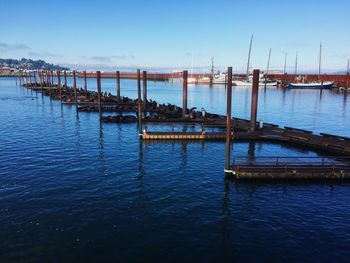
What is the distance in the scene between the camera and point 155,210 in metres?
22.8

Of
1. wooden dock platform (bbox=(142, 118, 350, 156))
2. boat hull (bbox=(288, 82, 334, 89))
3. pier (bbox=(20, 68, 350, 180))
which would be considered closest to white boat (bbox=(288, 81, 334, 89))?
boat hull (bbox=(288, 82, 334, 89))

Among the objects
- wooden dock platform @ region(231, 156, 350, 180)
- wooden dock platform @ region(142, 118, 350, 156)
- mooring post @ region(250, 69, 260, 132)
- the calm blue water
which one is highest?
mooring post @ region(250, 69, 260, 132)

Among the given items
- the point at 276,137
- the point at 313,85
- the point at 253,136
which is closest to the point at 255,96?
the point at 253,136

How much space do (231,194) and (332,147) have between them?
2055cm

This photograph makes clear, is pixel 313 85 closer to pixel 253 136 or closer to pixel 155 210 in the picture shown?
pixel 253 136

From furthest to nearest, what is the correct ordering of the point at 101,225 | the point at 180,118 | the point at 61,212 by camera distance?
the point at 180,118 → the point at 61,212 → the point at 101,225

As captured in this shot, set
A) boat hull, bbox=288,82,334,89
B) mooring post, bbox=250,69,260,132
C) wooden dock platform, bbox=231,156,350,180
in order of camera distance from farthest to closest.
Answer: boat hull, bbox=288,82,334,89 < mooring post, bbox=250,69,260,132 < wooden dock platform, bbox=231,156,350,180

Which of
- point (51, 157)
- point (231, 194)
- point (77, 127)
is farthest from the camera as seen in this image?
point (77, 127)

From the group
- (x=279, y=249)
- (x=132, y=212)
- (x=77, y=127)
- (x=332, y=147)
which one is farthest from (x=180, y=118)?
(x=279, y=249)

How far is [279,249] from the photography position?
1798 cm

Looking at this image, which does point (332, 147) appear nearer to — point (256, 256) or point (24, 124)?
point (256, 256)

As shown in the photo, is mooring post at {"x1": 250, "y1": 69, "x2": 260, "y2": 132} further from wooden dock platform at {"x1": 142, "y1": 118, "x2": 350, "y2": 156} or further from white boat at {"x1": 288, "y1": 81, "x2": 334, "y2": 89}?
white boat at {"x1": 288, "y1": 81, "x2": 334, "y2": 89}

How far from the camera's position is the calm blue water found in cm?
1778

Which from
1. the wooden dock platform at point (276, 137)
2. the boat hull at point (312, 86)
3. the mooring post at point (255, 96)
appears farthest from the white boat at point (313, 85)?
the mooring post at point (255, 96)
